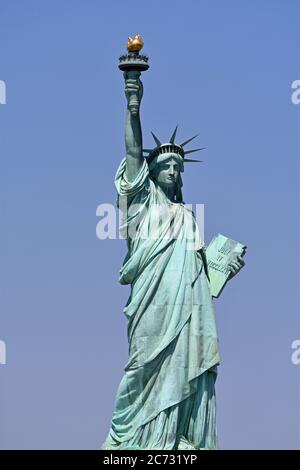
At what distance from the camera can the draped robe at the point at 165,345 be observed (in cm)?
6219

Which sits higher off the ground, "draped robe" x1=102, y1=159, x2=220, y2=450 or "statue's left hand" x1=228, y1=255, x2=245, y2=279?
"statue's left hand" x1=228, y1=255, x2=245, y2=279

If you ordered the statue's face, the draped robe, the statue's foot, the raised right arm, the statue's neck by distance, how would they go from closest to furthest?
the statue's foot
the draped robe
the raised right arm
the statue's face
the statue's neck

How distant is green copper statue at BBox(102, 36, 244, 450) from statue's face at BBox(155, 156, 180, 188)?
0.02 m

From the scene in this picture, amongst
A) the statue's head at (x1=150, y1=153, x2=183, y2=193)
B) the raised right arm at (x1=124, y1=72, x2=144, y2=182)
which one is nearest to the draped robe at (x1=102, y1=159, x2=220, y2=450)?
the raised right arm at (x1=124, y1=72, x2=144, y2=182)

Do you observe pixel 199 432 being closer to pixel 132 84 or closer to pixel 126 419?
pixel 126 419

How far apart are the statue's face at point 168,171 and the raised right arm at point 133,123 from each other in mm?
573

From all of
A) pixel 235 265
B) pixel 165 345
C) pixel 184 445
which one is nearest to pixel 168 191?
pixel 235 265

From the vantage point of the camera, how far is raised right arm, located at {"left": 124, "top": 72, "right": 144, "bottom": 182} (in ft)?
206

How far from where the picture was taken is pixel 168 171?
2498 inches

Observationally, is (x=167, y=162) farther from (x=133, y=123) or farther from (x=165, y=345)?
(x=165, y=345)

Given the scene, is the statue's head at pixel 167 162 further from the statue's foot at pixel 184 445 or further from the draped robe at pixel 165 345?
the statue's foot at pixel 184 445

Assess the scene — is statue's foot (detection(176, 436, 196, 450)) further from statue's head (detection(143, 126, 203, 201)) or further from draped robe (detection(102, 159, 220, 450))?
statue's head (detection(143, 126, 203, 201))

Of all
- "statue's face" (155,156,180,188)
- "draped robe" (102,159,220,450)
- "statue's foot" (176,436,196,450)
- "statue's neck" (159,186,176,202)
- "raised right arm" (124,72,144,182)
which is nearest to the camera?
"statue's foot" (176,436,196,450)
